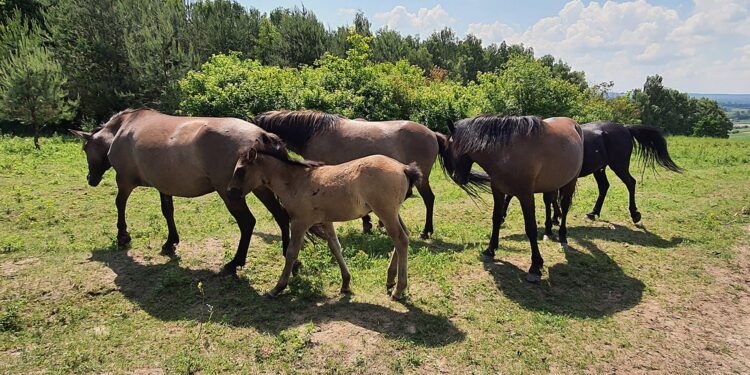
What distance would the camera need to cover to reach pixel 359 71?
759 inches

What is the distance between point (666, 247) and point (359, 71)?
582 inches

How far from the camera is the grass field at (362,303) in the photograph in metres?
3.91

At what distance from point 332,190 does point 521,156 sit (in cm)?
271

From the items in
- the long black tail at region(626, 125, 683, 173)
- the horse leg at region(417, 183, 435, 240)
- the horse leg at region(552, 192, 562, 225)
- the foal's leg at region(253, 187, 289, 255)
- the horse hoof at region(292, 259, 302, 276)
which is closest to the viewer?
the horse hoof at region(292, 259, 302, 276)

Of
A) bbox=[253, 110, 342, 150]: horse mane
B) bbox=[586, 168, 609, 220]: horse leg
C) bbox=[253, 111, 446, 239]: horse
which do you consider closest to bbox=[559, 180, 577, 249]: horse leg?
bbox=[586, 168, 609, 220]: horse leg

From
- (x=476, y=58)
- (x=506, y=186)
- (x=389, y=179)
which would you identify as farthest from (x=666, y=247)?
(x=476, y=58)

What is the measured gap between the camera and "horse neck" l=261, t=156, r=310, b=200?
4934mm

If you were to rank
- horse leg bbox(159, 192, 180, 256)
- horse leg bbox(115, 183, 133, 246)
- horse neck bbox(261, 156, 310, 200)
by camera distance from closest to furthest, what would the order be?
horse neck bbox(261, 156, 310, 200) < horse leg bbox(159, 192, 180, 256) < horse leg bbox(115, 183, 133, 246)

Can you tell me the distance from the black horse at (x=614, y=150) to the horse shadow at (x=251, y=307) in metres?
4.79

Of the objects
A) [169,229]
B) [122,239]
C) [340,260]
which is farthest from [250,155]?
[122,239]

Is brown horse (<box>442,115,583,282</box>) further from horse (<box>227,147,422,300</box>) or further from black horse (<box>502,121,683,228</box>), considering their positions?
black horse (<box>502,121,683,228</box>)

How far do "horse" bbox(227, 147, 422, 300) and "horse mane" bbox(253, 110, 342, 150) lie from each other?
2250 millimetres

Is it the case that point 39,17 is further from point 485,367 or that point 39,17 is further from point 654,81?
point 654,81

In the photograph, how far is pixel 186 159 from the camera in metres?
5.35
